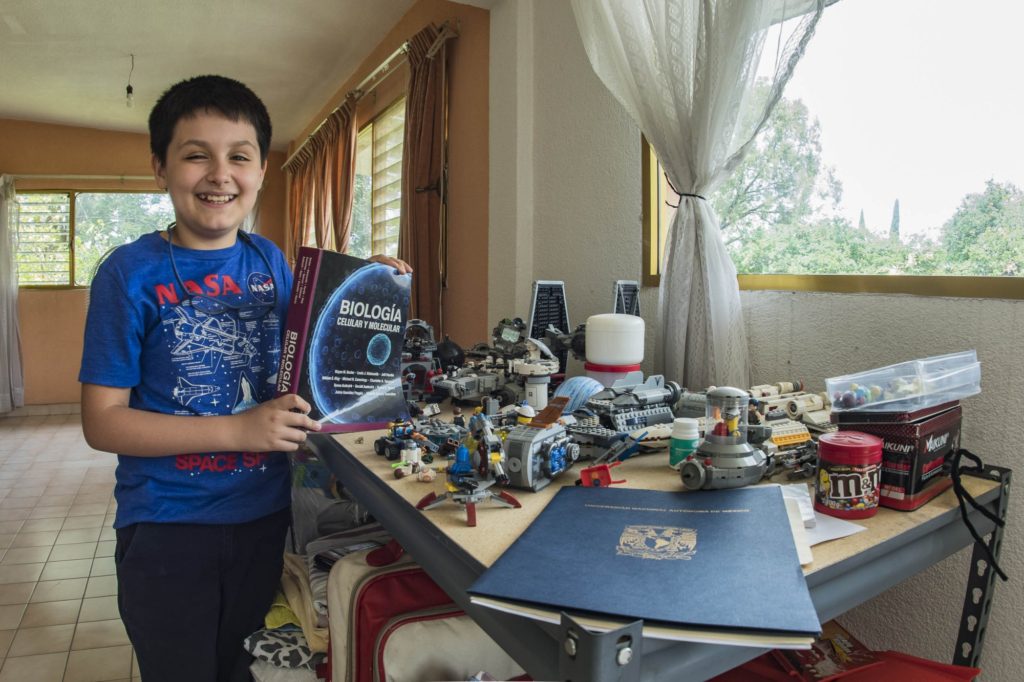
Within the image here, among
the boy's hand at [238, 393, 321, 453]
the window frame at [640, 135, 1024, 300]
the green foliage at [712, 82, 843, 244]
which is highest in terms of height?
the green foliage at [712, 82, 843, 244]

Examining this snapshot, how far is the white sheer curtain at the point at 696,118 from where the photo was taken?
4.42 ft

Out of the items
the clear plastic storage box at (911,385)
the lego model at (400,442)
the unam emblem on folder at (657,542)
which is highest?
the clear plastic storage box at (911,385)

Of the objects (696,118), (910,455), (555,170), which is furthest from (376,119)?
(910,455)

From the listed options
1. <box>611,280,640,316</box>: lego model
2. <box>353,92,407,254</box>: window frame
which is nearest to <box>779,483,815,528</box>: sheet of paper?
<box>611,280,640,316</box>: lego model

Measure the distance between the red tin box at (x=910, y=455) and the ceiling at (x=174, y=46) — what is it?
133 inches

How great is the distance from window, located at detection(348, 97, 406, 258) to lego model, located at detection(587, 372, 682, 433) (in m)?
2.84

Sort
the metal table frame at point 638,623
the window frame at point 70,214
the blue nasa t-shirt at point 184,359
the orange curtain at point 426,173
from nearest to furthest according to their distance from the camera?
1. the metal table frame at point 638,623
2. the blue nasa t-shirt at point 184,359
3. the orange curtain at point 426,173
4. the window frame at point 70,214

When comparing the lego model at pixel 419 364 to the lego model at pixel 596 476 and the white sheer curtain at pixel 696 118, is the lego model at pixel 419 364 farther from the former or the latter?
the lego model at pixel 596 476

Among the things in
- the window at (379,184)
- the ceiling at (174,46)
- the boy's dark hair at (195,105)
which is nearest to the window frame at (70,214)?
the ceiling at (174,46)

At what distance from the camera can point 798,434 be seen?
1.03 metres

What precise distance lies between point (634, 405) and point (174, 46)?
4.33m

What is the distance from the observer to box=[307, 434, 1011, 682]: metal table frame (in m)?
0.55

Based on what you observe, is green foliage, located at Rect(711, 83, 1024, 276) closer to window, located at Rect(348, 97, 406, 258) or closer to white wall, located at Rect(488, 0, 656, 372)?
white wall, located at Rect(488, 0, 656, 372)

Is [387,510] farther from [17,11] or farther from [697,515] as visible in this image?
[17,11]
